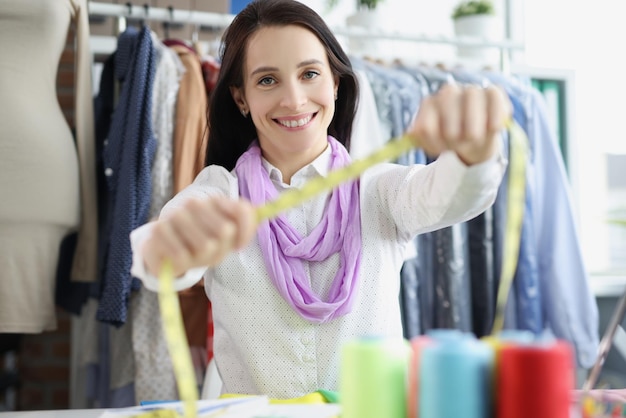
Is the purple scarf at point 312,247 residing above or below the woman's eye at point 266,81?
below

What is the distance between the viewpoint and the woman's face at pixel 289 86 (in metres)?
1.29

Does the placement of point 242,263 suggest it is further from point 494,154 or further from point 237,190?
point 494,154

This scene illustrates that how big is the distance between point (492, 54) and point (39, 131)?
1891mm

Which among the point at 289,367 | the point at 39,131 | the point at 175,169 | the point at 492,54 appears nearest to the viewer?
the point at 289,367

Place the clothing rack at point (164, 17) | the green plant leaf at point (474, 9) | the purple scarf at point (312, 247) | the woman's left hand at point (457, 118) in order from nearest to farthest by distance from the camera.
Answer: the woman's left hand at point (457, 118) → the purple scarf at point (312, 247) → the clothing rack at point (164, 17) → the green plant leaf at point (474, 9)

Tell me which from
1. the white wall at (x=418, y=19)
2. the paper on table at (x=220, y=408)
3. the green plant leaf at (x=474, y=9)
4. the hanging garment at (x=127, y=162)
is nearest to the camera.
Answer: the paper on table at (x=220, y=408)

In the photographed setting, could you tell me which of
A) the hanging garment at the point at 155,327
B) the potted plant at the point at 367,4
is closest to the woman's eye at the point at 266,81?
the hanging garment at the point at 155,327

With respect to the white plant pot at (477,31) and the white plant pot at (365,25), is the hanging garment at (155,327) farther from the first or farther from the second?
the white plant pot at (477,31)

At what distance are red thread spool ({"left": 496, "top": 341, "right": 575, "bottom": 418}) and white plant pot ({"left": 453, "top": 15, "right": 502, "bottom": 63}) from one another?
7.38 feet

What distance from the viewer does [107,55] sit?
91.3 inches

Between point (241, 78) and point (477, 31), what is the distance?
4.96ft

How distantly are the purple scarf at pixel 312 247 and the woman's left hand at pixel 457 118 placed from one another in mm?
597

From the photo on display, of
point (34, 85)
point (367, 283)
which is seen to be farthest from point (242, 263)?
point (34, 85)

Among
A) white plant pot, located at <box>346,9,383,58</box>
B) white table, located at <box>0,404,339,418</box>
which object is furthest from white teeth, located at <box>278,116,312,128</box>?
white plant pot, located at <box>346,9,383,58</box>
